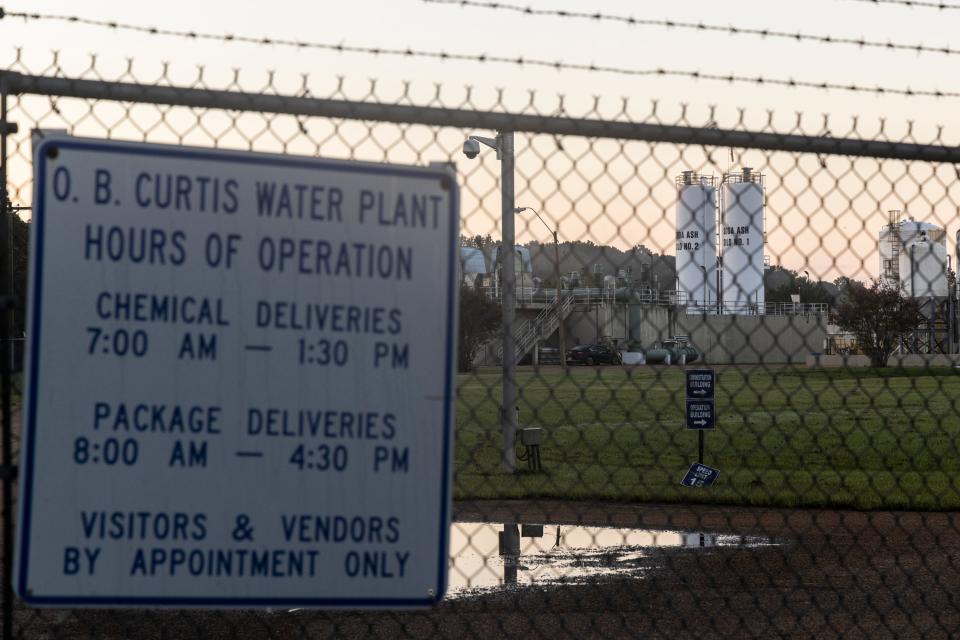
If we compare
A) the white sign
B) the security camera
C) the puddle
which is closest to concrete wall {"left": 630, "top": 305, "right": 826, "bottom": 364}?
the white sign

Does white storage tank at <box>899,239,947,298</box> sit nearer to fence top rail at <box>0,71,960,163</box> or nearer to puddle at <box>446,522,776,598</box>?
fence top rail at <box>0,71,960,163</box>

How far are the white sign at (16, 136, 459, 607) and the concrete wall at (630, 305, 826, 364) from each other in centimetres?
156

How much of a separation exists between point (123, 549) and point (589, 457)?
16602 mm

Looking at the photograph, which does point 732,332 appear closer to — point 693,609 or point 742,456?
point 742,456

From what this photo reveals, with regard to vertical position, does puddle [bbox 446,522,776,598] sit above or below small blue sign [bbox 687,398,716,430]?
below

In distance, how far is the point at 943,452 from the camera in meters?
19.2

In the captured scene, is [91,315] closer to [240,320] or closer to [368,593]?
[240,320]

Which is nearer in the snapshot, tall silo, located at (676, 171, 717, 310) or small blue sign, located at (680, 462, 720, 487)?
tall silo, located at (676, 171, 717, 310)

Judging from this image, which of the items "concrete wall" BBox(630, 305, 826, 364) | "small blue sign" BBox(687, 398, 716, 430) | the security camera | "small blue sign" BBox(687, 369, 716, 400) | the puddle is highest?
the security camera

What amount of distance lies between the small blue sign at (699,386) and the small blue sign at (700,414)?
0.06 metres

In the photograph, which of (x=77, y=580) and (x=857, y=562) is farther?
(x=857, y=562)

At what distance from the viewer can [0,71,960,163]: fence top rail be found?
3312 millimetres

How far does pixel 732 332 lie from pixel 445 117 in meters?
41.3

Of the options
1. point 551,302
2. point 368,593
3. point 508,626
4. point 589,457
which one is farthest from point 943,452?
point 551,302
